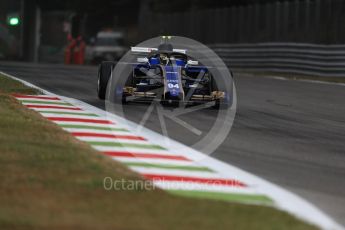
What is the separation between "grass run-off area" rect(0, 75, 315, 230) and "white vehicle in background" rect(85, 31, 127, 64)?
41.5 meters

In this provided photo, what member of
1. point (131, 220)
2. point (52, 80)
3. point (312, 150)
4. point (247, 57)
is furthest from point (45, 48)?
point (131, 220)

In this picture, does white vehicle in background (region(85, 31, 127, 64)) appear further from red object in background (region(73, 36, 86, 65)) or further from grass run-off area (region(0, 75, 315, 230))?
grass run-off area (region(0, 75, 315, 230))

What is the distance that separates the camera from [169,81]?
12844mm

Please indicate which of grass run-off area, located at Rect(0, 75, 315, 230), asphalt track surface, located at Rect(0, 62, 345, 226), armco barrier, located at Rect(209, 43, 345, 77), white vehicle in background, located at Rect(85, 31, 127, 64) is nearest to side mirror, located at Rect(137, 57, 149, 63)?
asphalt track surface, located at Rect(0, 62, 345, 226)

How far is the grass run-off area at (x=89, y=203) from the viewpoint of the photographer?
547 cm

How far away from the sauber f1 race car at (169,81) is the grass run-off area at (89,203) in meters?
4.98

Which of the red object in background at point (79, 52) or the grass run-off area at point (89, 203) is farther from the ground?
the grass run-off area at point (89, 203)

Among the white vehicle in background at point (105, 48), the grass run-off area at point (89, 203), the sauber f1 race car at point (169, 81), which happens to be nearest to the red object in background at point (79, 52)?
the white vehicle in background at point (105, 48)

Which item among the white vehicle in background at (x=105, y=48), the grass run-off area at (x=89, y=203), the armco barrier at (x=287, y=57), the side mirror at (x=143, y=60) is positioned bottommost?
the white vehicle in background at (x=105, y=48)

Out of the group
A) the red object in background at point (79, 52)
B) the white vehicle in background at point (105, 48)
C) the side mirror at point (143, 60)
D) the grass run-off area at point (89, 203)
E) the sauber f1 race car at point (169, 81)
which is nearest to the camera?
the grass run-off area at point (89, 203)

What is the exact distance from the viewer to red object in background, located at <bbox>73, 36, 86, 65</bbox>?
44656 millimetres

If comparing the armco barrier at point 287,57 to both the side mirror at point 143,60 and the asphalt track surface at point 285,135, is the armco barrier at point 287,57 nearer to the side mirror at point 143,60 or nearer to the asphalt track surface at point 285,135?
the asphalt track surface at point 285,135

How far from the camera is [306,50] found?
26.6 metres

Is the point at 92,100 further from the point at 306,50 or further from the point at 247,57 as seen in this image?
the point at 247,57
